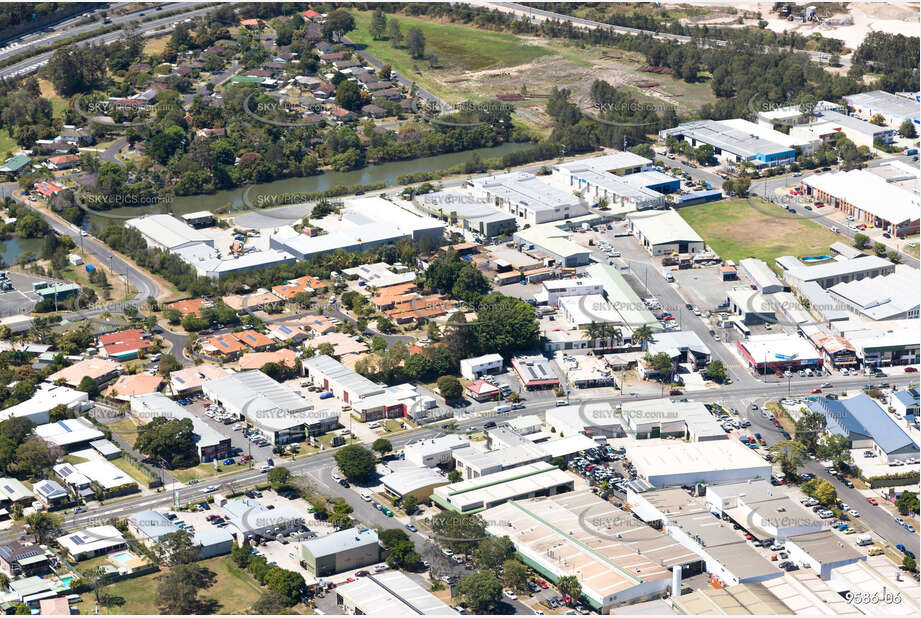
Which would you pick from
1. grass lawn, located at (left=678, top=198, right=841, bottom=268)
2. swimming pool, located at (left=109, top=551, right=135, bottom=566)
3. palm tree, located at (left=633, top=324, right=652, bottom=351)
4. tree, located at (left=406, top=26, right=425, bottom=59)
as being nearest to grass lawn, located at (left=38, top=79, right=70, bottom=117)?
tree, located at (left=406, top=26, right=425, bottom=59)

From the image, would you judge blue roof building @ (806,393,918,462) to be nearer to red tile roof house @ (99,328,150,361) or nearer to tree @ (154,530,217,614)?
tree @ (154,530,217,614)

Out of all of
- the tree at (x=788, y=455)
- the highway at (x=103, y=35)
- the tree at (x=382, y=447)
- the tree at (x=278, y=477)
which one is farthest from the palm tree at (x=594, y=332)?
the highway at (x=103, y=35)

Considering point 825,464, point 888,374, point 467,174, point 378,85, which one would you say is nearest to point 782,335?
point 888,374

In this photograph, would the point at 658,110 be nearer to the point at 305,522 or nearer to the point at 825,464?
the point at 825,464

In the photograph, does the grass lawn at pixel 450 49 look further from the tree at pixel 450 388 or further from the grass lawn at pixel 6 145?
the tree at pixel 450 388

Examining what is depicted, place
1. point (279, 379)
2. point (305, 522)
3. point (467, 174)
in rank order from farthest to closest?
1. point (467, 174)
2. point (279, 379)
3. point (305, 522)

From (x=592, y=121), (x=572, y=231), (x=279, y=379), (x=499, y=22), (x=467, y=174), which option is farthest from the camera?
(x=499, y=22)

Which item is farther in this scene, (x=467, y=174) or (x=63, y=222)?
(x=467, y=174)
